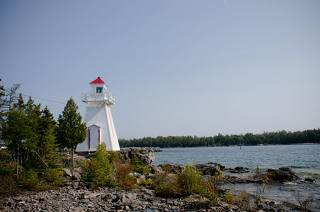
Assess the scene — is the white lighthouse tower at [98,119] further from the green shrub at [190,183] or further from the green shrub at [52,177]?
the green shrub at [190,183]

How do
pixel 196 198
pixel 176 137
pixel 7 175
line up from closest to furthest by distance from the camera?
1. pixel 196 198
2. pixel 7 175
3. pixel 176 137

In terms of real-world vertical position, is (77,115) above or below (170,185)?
above

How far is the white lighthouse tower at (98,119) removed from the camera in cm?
2792

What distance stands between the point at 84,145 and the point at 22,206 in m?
19.2

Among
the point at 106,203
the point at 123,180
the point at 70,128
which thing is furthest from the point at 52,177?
the point at 70,128

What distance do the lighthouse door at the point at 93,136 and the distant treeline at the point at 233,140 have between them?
13421 cm

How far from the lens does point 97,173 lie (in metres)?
14.0

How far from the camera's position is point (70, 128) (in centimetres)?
1975

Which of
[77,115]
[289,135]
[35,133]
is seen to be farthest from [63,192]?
[289,135]

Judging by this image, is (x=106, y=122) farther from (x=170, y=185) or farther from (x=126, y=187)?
(x=170, y=185)

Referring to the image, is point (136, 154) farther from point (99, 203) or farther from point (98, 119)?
point (99, 203)

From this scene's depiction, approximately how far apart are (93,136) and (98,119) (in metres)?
2.61

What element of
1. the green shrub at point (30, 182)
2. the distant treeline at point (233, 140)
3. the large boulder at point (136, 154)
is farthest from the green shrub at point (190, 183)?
the distant treeline at point (233, 140)

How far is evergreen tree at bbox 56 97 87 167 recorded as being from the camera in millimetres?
19656
